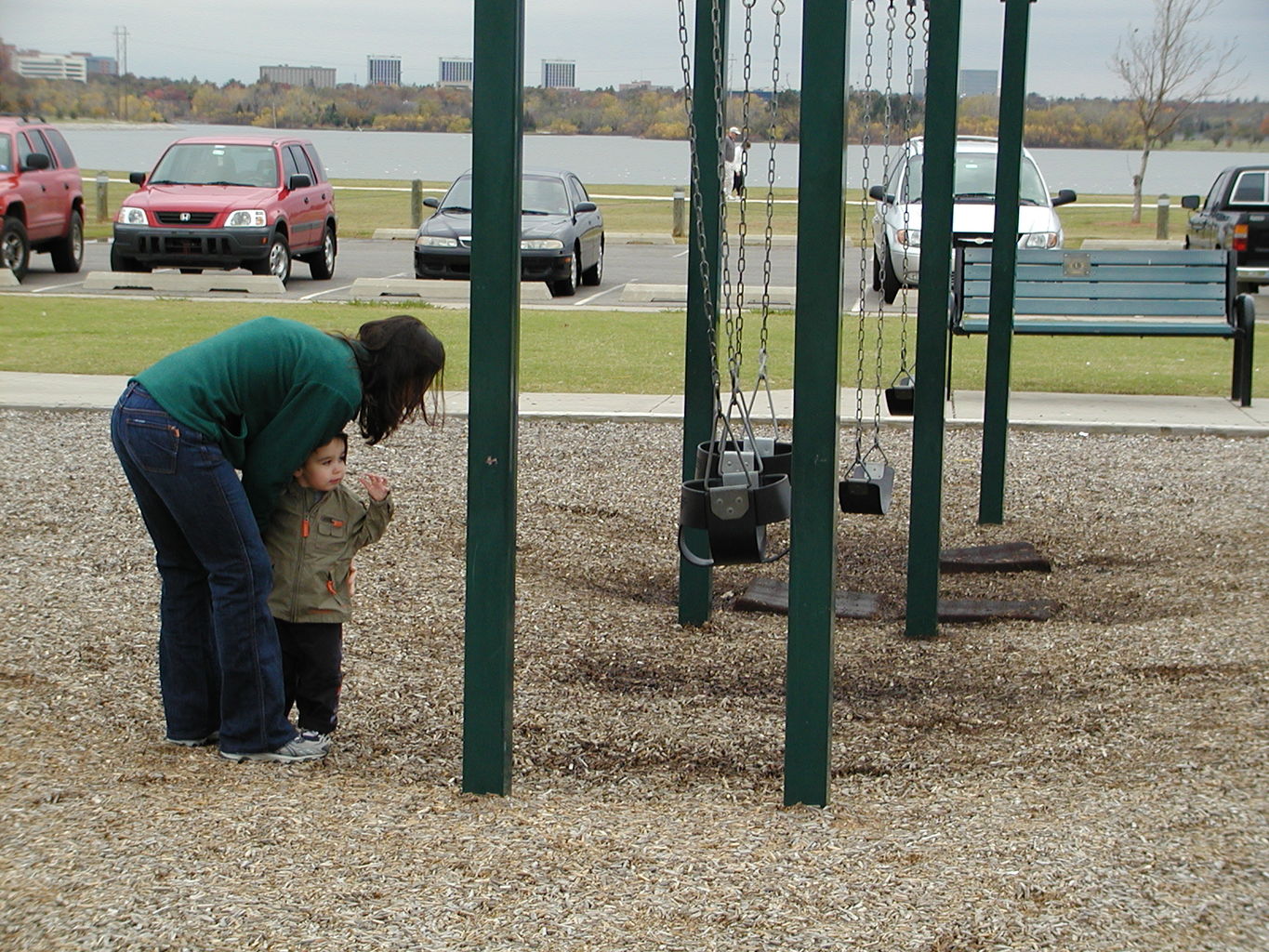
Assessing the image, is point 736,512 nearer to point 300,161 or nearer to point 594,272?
point 594,272

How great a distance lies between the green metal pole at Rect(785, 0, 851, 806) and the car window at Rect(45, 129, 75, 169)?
18.5m

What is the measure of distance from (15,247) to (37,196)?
0.81m

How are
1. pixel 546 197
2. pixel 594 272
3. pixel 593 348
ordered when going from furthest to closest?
pixel 594 272, pixel 546 197, pixel 593 348

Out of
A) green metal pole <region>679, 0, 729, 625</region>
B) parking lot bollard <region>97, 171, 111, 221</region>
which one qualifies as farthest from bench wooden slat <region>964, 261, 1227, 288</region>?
parking lot bollard <region>97, 171, 111, 221</region>

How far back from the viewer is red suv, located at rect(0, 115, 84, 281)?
1886cm

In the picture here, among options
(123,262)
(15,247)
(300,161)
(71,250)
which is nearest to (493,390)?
(123,262)

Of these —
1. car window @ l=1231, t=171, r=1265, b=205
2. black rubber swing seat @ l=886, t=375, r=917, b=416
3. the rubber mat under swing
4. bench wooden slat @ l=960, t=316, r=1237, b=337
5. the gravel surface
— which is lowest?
the rubber mat under swing

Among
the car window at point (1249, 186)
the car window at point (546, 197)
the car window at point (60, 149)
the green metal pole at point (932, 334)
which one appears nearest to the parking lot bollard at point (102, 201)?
the car window at point (60, 149)

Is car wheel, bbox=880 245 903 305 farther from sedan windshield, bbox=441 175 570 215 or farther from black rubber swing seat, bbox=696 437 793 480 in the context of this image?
black rubber swing seat, bbox=696 437 793 480

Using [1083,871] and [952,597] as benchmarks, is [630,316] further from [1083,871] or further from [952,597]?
[1083,871]

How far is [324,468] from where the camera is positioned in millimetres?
4004

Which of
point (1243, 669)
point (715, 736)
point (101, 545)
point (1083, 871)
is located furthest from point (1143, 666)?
point (101, 545)

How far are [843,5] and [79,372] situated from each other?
8904 millimetres

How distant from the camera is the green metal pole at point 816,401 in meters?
3.74
